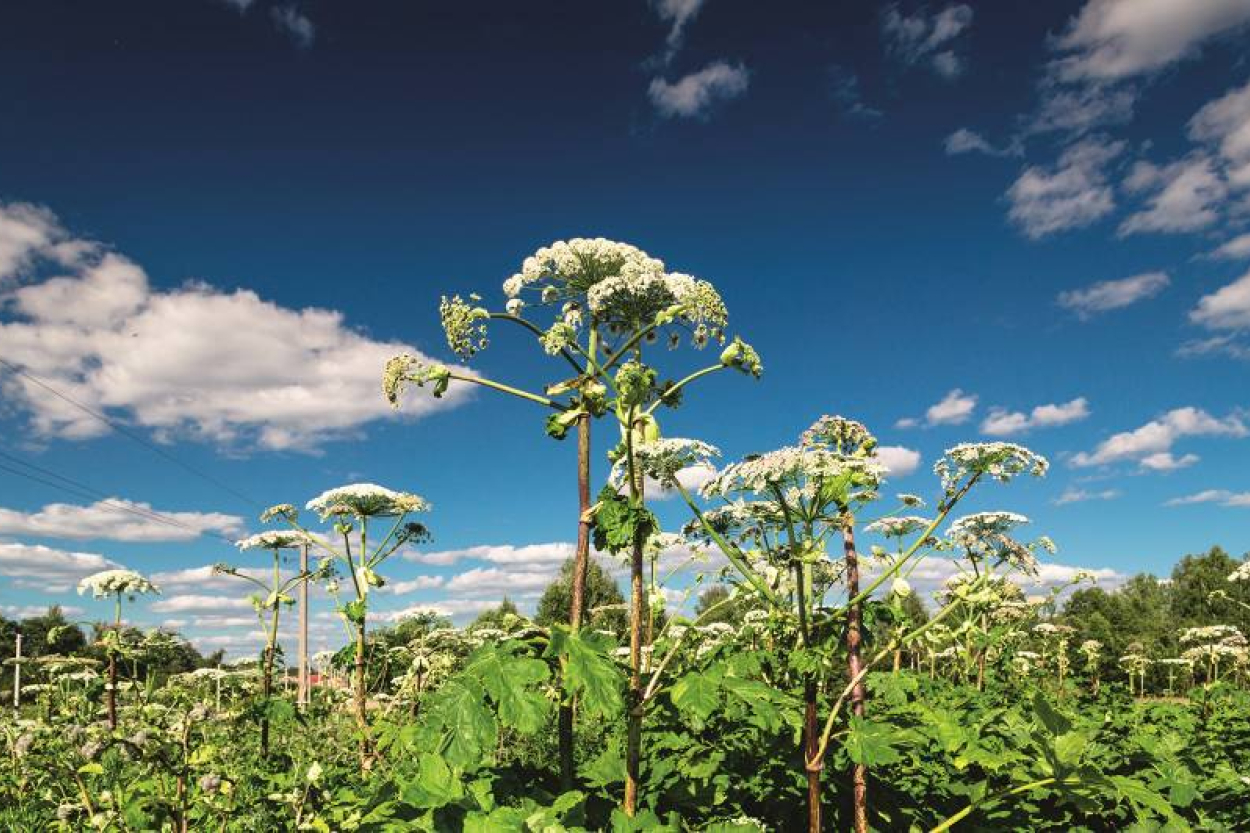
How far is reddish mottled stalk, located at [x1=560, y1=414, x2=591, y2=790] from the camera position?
13.5ft

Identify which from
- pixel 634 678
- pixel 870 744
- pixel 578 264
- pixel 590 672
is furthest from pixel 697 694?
pixel 578 264

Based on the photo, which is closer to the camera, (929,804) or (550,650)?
(550,650)

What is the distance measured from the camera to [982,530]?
250 inches

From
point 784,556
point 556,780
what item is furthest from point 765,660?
point 556,780

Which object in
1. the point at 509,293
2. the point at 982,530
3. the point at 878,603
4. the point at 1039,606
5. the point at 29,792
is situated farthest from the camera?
the point at 1039,606

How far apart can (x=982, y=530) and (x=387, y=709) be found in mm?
8256

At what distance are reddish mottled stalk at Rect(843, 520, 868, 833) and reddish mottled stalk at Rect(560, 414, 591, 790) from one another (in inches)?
58.7

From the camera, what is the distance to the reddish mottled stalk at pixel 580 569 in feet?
13.5

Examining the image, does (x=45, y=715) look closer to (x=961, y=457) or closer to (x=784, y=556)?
(x=784, y=556)

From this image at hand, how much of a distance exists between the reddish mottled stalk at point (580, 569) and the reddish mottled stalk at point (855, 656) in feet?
4.89

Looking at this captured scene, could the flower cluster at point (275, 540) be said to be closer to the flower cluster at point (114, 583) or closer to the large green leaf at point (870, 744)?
the flower cluster at point (114, 583)

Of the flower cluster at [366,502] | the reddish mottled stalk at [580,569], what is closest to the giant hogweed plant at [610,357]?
the reddish mottled stalk at [580,569]

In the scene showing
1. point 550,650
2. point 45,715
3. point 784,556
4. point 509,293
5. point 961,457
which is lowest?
point 45,715

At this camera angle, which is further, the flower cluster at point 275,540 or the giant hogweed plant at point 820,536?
the flower cluster at point 275,540
